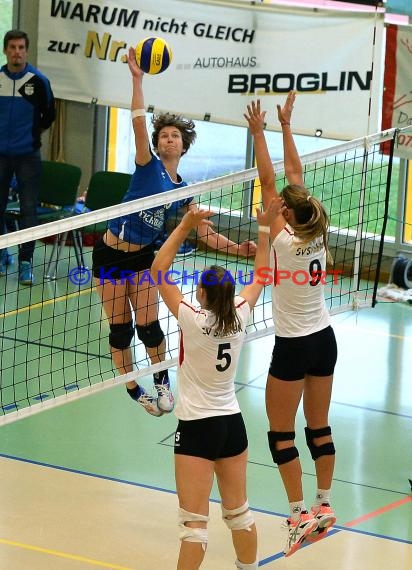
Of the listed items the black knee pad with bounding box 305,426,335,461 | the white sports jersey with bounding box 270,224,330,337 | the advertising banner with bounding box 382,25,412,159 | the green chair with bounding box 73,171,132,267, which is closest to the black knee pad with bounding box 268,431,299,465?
the black knee pad with bounding box 305,426,335,461

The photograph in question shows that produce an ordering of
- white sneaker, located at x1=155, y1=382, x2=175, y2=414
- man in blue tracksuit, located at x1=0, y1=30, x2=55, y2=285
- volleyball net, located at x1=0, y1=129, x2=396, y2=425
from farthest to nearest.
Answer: man in blue tracksuit, located at x1=0, y1=30, x2=55, y2=285
white sneaker, located at x1=155, y1=382, x2=175, y2=414
volleyball net, located at x1=0, y1=129, x2=396, y2=425

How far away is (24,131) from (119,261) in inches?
203

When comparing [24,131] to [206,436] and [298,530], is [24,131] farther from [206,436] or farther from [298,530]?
[206,436]

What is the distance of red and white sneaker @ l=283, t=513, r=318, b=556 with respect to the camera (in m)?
6.17

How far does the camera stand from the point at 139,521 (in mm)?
6820

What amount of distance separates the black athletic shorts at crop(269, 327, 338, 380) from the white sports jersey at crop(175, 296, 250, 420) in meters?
0.70

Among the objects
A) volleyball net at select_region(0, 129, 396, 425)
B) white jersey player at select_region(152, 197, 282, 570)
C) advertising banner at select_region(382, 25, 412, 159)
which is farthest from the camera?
advertising banner at select_region(382, 25, 412, 159)

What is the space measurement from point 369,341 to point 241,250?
4786 mm

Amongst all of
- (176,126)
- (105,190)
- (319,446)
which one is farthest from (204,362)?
(105,190)

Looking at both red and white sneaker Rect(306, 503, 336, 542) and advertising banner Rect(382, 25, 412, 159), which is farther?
advertising banner Rect(382, 25, 412, 159)

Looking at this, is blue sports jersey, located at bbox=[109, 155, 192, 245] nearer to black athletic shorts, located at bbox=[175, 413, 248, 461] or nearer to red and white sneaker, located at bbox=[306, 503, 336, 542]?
black athletic shorts, located at bbox=[175, 413, 248, 461]

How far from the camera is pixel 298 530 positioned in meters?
6.18

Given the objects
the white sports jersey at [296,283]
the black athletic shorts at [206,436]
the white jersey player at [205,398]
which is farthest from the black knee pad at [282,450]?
the black athletic shorts at [206,436]

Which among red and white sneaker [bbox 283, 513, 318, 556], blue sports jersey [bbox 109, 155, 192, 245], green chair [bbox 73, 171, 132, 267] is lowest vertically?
red and white sneaker [bbox 283, 513, 318, 556]
